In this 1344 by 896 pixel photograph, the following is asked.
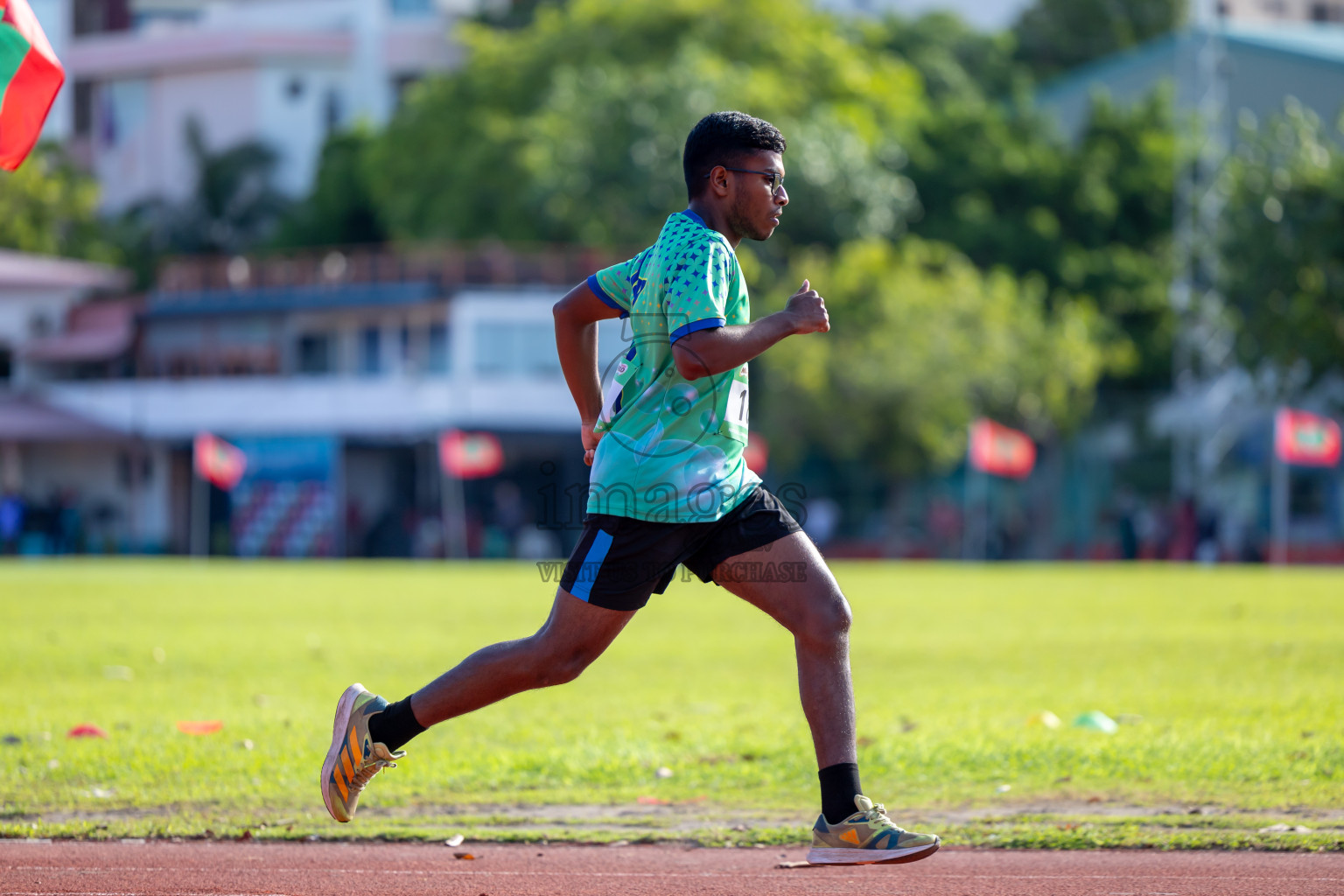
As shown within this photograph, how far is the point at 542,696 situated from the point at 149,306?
155 feet

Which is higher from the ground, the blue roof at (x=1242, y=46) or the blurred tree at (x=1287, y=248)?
the blue roof at (x=1242, y=46)

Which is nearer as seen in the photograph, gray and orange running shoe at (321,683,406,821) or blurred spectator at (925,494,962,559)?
gray and orange running shoe at (321,683,406,821)

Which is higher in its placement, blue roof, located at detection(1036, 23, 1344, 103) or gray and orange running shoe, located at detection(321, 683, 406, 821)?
blue roof, located at detection(1036, 23, 1344, 103)

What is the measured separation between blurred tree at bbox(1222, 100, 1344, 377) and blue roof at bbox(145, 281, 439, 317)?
2320 centimetres

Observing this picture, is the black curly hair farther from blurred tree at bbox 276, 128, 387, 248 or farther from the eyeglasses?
blurred tree at bbox 276, 128, 387, 248

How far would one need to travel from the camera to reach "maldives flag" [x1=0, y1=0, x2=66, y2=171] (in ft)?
21.3

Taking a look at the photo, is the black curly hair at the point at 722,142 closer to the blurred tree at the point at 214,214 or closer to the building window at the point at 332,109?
the blurred tree at the point at 214,214

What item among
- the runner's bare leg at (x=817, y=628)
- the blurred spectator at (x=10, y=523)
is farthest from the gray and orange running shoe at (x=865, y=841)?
the blurred spectator at (x=10, y=523)

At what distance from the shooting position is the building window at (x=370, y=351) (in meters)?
53.5

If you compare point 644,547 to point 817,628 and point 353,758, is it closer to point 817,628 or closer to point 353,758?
point 817,628

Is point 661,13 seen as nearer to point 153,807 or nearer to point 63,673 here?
point 63,673

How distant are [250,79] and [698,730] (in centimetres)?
6646

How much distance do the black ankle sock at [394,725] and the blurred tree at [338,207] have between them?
59366 millimetres

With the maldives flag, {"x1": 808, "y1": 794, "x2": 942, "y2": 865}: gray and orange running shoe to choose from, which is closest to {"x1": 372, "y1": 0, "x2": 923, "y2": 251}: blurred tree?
the maldives flag
